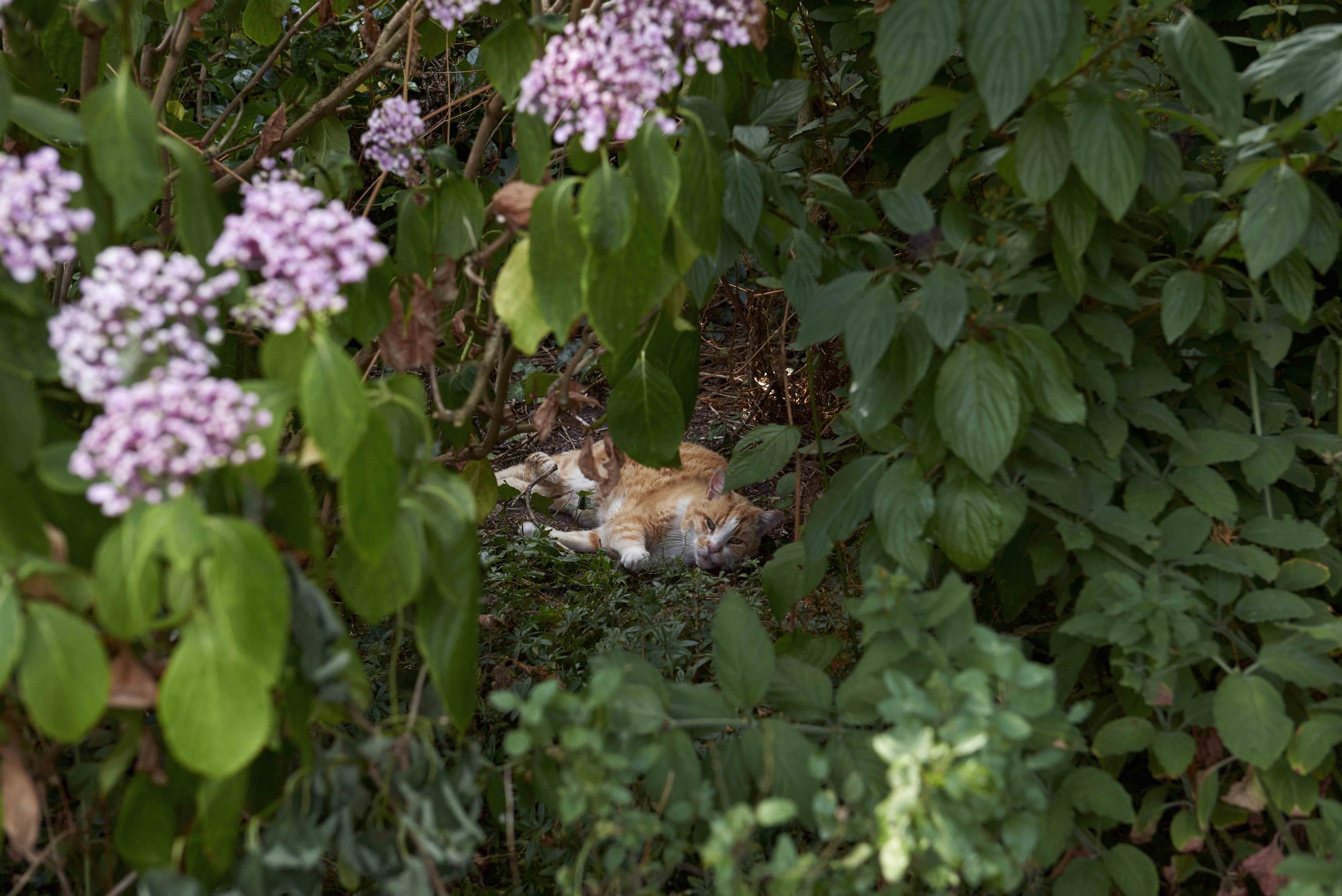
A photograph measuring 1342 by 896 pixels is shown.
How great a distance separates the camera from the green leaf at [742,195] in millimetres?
1231

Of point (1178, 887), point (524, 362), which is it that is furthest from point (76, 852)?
point (524, 362)

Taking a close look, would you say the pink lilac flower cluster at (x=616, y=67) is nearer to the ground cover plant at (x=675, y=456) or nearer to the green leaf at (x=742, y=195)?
the ground cover plant at (x=675, y=456)

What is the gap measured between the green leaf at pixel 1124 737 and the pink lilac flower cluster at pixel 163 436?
3.23 ft

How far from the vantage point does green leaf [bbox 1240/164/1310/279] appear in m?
1.10

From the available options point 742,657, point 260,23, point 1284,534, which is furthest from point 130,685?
point 260,23

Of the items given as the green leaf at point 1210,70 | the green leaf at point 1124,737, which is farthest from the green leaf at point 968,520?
the green leaf at point 1210,70

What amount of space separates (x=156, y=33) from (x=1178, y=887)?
88.1 inches

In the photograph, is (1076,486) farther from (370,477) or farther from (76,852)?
(76,852)

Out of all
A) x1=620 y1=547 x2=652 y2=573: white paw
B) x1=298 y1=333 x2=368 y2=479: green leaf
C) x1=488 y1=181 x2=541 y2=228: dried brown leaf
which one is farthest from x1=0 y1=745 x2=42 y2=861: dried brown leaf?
x1=620 y1=547 x2=652 y2=573: white paw

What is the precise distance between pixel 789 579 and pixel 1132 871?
1.94ft

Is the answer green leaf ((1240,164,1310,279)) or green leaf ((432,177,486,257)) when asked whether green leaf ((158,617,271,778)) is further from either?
green leaf ((1240,164,1310,279))

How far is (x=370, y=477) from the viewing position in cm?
81

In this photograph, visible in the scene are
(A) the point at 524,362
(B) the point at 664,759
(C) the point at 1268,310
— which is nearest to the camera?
(B) the point at 664,759

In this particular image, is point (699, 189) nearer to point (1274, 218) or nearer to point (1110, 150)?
point (1110, 150)
